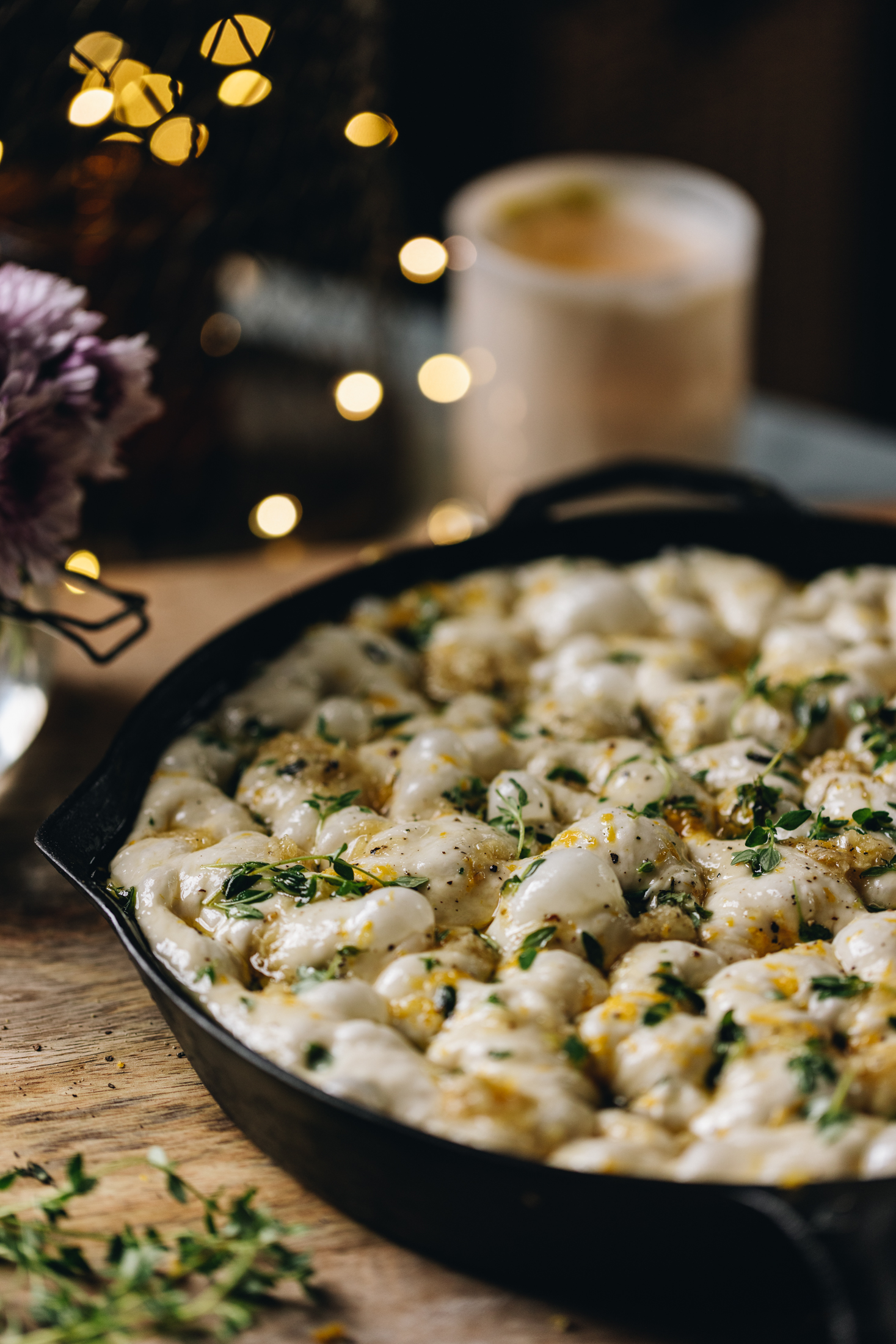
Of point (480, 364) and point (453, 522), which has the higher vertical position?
point (480, 364)

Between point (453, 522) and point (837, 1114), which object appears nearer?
point (837, 1114)

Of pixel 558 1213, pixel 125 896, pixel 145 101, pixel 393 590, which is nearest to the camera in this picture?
pixel 558 1213

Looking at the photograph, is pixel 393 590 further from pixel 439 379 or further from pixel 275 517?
pixel 439 379

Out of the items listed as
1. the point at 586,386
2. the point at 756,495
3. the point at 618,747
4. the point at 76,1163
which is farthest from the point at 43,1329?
the point at 586,386

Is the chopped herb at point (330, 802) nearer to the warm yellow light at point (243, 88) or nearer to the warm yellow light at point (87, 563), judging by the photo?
the warm yellow light at point (87, 563)

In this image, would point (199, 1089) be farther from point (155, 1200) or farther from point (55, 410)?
point (55, 410)

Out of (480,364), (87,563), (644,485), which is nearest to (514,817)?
(644,485)

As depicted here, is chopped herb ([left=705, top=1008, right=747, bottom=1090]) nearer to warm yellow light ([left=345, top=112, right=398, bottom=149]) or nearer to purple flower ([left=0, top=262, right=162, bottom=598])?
purple flower ([left=0, top=262, right=162, bottom=598])
